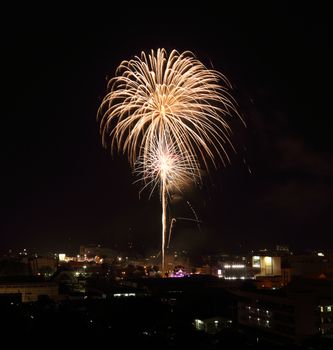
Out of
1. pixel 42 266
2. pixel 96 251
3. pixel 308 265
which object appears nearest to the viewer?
pixel 308 265

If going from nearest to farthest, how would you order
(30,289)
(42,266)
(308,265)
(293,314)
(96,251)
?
(293,314) → (30,289) → (308,265) → (42,266) → (96,251)

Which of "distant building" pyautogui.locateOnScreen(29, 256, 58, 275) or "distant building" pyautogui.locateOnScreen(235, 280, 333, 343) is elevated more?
"distant building" pyautogui.locateOnScreen(29, 256, 58, 275)

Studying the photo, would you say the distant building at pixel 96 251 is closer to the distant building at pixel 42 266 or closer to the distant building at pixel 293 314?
the distant building at pixel 42 266

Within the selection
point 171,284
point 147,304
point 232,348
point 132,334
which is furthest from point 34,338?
point 171,284

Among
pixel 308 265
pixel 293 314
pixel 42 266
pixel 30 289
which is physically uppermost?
pixel 308 265

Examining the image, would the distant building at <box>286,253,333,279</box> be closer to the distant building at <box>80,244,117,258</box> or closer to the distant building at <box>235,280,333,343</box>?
the distant building at <box>235,280,333,343</box>

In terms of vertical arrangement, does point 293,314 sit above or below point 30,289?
below

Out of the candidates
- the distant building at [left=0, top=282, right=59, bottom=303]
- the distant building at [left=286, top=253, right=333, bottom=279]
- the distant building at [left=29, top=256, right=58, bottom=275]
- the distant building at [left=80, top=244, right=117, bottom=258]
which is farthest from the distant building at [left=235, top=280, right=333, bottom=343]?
the distant building at [left=80, top=244, right=117, bottom=258]

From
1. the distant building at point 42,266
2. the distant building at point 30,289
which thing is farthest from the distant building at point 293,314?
the distant building at point 42,266

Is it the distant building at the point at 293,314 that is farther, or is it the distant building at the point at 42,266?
the distant building at the point at 42,266

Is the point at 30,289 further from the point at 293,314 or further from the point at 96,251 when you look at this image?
the point at 96,251

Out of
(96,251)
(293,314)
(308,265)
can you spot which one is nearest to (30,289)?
(293,314)

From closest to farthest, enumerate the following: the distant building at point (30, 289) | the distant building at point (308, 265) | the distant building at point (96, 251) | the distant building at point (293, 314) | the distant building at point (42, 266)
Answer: the distant building at point (293, 314) < the distant building at point (30, 289) < the distant building at point (308, 265) < the distant building at point (42, 266) < the distant building at point (96, 251)

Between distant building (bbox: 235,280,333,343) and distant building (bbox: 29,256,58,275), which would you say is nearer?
distant building (bbox: 235,280,333,343)
